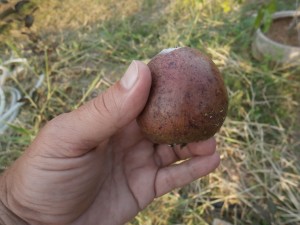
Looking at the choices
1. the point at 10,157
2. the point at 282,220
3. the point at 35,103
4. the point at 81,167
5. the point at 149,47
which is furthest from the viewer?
the point at 149,47

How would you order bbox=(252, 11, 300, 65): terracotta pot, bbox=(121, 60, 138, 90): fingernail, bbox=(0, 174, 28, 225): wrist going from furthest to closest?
bbox=(252, 11, 300, 65): terracotta pot < bbox=(0, 174, 28, 225): wrist < bbox=(121, 60, 138, 90): fingernail

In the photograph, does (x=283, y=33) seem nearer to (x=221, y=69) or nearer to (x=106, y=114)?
(x=221, y=69)

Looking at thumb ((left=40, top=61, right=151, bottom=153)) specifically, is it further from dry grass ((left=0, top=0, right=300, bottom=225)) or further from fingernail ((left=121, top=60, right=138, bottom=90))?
dry grass ((left=0, top=0, right=300, bottom=225))

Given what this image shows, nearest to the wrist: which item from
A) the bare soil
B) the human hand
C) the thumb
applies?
the human hand

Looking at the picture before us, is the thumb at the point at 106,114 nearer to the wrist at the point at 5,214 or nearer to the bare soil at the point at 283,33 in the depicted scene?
the wrist at the point at 5,214

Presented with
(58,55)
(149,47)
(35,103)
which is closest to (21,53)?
(58,55)

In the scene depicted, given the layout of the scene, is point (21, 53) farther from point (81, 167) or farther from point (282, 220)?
point (282, 220)
